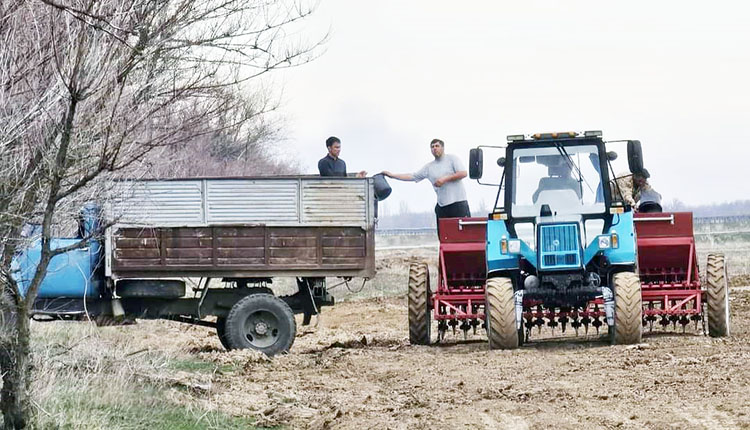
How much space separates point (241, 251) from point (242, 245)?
0.07 m

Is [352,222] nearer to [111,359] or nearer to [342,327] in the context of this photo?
[111,359]

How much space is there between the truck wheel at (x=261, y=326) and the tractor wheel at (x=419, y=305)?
1.51 meters

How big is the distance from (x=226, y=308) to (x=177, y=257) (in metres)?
0.89

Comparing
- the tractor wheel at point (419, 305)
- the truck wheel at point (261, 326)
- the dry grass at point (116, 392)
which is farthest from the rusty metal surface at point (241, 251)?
the dry grass at point (116, 392)

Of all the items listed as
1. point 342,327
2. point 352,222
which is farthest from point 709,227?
point 352,222

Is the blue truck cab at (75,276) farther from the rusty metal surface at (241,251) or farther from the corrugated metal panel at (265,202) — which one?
the corrugated metal panel at (265,202)

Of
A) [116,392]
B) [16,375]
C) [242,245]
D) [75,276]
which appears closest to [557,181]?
[242,245]

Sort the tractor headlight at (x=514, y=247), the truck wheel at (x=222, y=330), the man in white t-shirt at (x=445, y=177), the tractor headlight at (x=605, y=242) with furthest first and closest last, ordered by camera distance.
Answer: the man in white t-shirt at (x=445, y=177) → the truck wheel at (x=222, y=330) → the tractor headlight at (x=514, y=247) → the tractor headlight at (x=605, y=242)

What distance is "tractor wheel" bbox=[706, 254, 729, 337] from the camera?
53.1 feet

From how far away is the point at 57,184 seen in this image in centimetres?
959

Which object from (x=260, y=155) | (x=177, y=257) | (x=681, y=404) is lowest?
(x=681, y=404)

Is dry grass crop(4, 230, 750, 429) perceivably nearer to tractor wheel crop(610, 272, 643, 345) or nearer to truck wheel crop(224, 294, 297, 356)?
truck wheel crop(224, 294, 297, 356)

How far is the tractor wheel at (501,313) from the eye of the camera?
15289 mm

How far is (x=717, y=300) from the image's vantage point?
16.2 m
